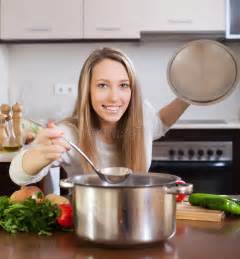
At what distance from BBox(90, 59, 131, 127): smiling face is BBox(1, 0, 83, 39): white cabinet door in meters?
1.65

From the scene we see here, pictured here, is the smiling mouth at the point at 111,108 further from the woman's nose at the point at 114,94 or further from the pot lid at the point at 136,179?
the pot lid at the point at 136,179

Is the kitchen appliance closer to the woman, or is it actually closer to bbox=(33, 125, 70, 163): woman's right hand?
the woman

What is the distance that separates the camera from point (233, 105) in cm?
337

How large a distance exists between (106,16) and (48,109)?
0.72 metres

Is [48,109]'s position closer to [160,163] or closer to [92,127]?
[160,163]

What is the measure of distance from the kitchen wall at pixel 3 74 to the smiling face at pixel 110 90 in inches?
74.7

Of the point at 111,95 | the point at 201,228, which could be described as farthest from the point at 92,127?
the point at 201,228

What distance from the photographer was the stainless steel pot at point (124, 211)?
0.95 metres

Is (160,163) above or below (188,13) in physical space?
below

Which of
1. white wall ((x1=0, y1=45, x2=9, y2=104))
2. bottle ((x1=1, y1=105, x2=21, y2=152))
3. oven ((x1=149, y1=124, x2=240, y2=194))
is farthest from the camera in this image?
white wall ((x1=0, y1=45, x2=9, y2=104))

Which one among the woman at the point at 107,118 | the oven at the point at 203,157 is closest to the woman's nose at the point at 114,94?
the woman at the point at 107,118

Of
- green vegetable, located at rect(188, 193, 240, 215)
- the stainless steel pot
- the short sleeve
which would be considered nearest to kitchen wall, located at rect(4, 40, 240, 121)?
the short sleeve

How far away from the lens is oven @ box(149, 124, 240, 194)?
2.95 m

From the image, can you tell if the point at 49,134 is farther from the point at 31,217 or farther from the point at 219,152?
the point at 219,152
